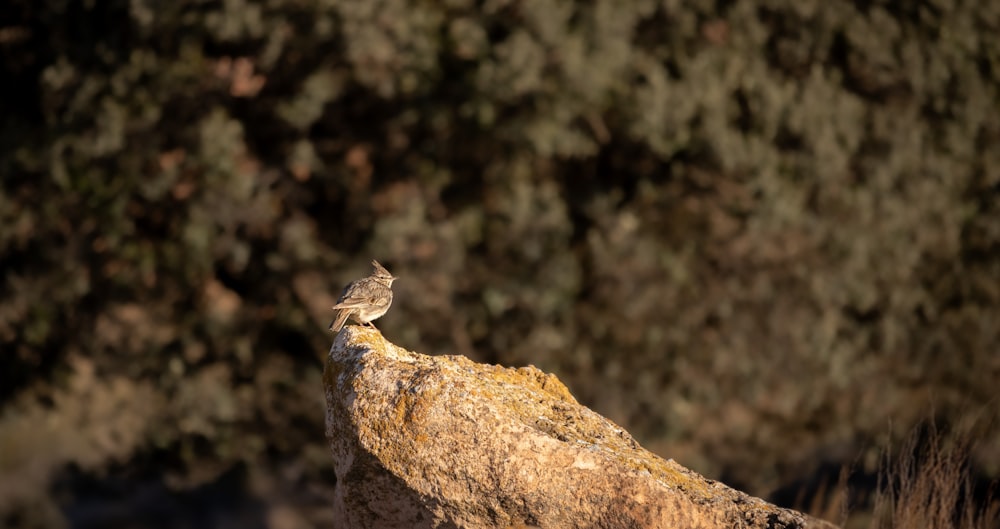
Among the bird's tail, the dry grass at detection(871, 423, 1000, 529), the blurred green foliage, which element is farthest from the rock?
the blurred green foliage

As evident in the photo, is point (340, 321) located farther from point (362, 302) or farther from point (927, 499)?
point (927, 499)

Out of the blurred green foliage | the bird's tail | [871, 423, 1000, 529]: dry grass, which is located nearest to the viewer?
[871, 423, 1000, 529]: dry grass

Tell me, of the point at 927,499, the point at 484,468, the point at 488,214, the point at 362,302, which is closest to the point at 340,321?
the point at 362,302

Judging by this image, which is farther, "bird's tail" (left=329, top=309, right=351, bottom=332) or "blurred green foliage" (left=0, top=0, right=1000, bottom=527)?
"blurred green foliage" (left=0, top=0, right=1000, bottom=527)

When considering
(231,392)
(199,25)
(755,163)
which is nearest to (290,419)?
(231,392)

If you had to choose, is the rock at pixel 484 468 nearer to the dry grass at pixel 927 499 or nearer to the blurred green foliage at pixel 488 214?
the dry grass at pixel 927 499

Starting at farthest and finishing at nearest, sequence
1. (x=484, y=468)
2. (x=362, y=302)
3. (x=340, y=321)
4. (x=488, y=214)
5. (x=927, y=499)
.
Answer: (x=488, y=214)
(x=927, y=499)
(x=362, y=302)
(x=340, y=321)
(x=484, y=468)

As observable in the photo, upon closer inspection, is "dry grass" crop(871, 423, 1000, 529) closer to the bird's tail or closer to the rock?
the rock

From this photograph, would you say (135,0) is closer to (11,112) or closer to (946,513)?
(11,112)
